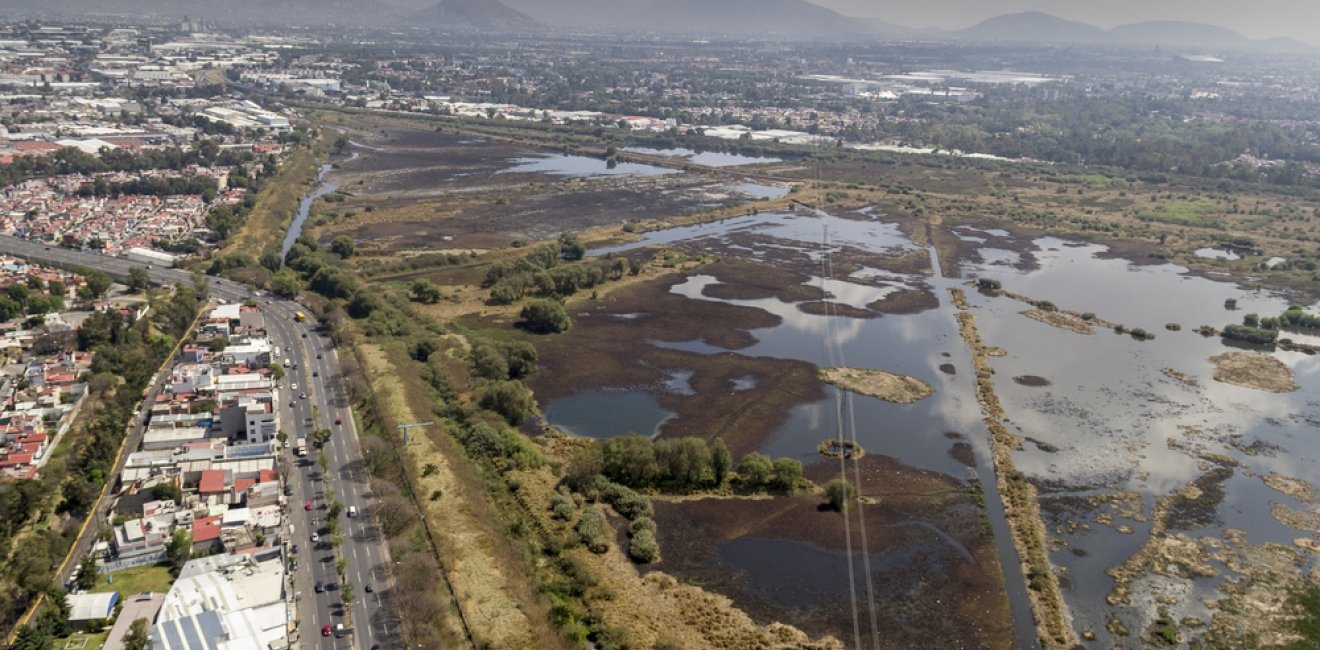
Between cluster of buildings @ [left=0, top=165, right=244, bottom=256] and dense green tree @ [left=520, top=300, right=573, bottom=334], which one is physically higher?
cluster of buildings @ [left=0, top=165, right=244, bottom=256]

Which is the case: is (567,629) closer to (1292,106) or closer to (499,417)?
(499,417)

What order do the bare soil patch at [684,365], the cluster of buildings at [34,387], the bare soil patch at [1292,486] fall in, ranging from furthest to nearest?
the bare soil patch at [684,365], the bare soil patch at [1292,486], the cluster of buildings at [34,387]

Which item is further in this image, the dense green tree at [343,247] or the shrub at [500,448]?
the dense green tree at [343,247]

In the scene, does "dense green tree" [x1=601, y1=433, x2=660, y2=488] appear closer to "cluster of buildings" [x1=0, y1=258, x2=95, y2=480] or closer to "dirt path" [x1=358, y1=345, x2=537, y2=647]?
"dirt path" [x1=358, y1=345, x2=537, y2=647]

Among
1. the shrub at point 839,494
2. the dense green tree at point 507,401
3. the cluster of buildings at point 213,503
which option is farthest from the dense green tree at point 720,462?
the cluster of buildings at point 213,503

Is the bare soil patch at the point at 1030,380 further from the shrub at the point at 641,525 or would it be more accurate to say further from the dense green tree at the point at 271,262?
the dense green tree at the point at 271,262

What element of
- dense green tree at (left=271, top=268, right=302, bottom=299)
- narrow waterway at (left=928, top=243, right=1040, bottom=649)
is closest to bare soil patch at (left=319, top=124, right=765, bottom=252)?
dense green tree at (left=271, top=268, right=302, bottom=299)

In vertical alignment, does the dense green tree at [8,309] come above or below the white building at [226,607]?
above

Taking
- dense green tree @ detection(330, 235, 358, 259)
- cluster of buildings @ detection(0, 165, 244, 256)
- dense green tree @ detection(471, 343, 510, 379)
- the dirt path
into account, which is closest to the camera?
the dirt path
